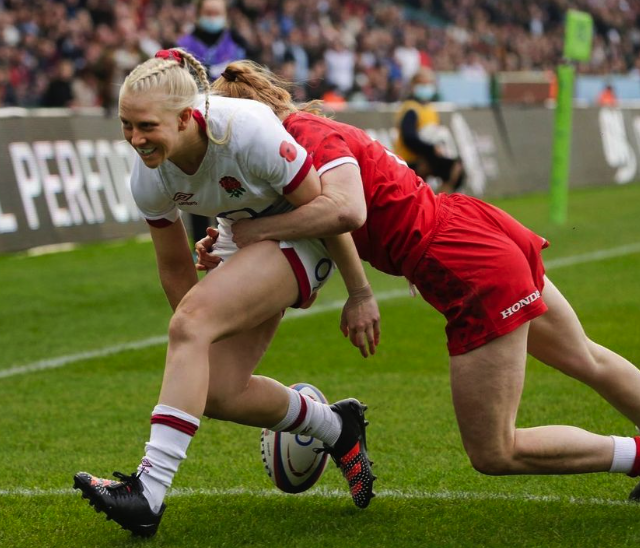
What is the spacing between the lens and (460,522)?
174 inches

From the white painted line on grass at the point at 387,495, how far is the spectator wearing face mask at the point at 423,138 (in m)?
10.4

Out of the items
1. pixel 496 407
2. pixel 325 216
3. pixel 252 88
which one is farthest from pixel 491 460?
pixel 252 88

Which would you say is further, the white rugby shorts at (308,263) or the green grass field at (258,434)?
the green grass field at (258,434)

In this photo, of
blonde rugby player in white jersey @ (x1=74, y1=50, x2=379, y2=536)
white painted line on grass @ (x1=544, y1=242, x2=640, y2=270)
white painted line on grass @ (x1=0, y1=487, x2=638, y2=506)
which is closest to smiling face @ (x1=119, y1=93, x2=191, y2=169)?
blonde rugby player in white jersey @ (x1=74, y1=50, x2=379, y2=536)

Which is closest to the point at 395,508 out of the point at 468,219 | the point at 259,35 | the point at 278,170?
the point at 468,219

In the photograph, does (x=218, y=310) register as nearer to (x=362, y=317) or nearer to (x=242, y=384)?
(x=242, y=384)

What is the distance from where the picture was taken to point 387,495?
15.8ft

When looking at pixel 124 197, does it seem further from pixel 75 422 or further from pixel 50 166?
pixel 75 422

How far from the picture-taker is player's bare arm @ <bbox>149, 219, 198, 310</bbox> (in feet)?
14.6

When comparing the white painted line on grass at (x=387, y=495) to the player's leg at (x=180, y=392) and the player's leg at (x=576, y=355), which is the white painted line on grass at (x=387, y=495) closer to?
the player's leg at (x=576, y=355)

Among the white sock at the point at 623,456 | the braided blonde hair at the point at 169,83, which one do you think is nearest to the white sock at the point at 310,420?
the white sock at the point at 623,456

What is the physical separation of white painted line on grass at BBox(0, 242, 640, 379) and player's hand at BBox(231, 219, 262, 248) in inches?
139

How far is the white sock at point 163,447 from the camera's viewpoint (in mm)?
3963

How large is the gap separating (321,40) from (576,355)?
22.0 m
